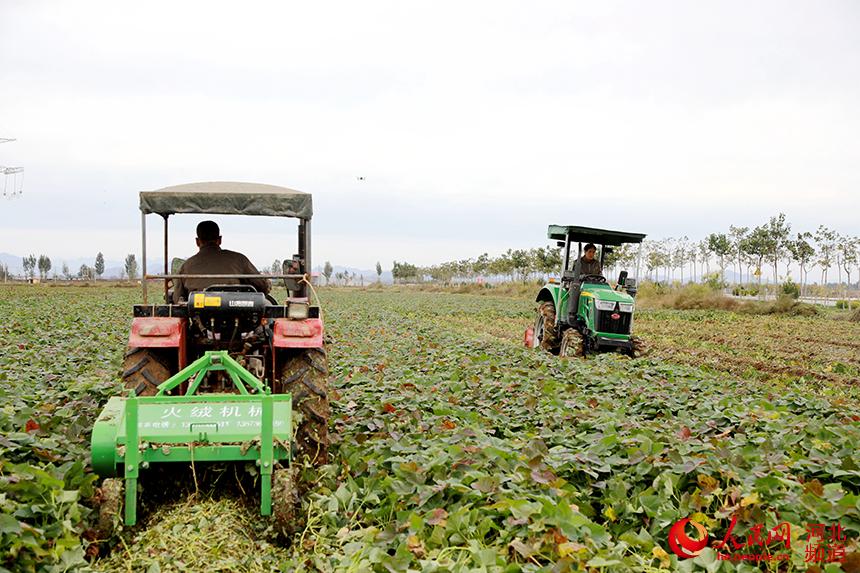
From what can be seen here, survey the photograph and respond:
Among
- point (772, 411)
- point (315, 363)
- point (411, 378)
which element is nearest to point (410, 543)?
point (315, 363)

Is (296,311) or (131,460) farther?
(296,311)

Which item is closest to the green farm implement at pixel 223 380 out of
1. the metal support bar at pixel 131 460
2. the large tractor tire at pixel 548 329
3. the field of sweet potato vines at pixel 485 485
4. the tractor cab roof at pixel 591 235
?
the metal support bar at pixel 131 460

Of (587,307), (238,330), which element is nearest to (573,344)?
(587,307)

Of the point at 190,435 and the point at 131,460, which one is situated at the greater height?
the point at 190,435

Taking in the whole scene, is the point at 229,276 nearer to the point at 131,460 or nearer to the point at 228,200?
the point at 228,200

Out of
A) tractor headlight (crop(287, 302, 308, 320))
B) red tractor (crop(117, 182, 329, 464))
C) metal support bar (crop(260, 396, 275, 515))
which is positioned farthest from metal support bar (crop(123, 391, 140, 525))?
tractor headlight (crop(287, 302, 308, 320))

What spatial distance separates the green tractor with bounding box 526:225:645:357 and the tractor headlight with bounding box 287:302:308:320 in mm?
7348

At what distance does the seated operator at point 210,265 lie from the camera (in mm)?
6000

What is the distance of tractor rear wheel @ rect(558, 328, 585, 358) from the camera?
12.1 meters

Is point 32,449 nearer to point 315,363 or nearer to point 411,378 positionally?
point 315,363

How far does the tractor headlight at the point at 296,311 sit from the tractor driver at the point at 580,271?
779 centimetres

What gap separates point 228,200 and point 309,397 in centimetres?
187

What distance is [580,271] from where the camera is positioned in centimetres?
1259

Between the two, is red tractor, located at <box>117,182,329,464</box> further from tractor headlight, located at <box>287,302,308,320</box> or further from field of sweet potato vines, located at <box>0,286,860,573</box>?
field of sweet potato vines, located at <box>0,286,860,573</box>
